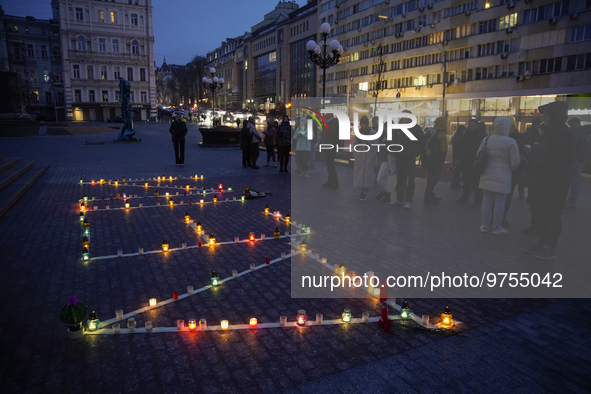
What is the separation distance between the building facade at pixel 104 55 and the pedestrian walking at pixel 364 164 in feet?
209

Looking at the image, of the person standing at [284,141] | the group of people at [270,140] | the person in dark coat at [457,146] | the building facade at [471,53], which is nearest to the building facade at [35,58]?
the building facade at [471,53]

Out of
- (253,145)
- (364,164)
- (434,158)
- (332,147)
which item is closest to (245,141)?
(253,145)

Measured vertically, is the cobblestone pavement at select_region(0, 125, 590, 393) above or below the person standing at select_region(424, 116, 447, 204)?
below

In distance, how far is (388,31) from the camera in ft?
197

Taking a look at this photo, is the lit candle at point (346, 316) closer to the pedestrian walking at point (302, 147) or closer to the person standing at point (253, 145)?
the pedestrian walking at point (302, 147)

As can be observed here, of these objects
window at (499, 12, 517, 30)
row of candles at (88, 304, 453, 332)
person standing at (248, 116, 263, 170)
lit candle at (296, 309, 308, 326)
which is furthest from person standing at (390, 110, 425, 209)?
window at (499, 12, 517, 30)

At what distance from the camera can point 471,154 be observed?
35.1 ft

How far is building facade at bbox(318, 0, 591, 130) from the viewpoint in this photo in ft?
124

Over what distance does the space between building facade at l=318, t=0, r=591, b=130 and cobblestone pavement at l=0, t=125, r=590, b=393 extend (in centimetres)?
3933

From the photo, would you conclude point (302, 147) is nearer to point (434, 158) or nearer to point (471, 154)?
point (434, 158)

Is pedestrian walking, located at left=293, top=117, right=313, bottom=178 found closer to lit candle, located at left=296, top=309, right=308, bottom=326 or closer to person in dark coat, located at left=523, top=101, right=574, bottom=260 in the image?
person in dark coat, located at left=523, top=101, right=574, bottom=260

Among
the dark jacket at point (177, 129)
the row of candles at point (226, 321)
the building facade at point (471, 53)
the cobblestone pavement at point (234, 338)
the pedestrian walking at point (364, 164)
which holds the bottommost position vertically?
the cobblestone pavement at point (234, 338)

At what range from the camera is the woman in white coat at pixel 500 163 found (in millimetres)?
7527

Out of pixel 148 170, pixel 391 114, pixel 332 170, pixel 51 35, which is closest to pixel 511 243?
pixel 391 114
